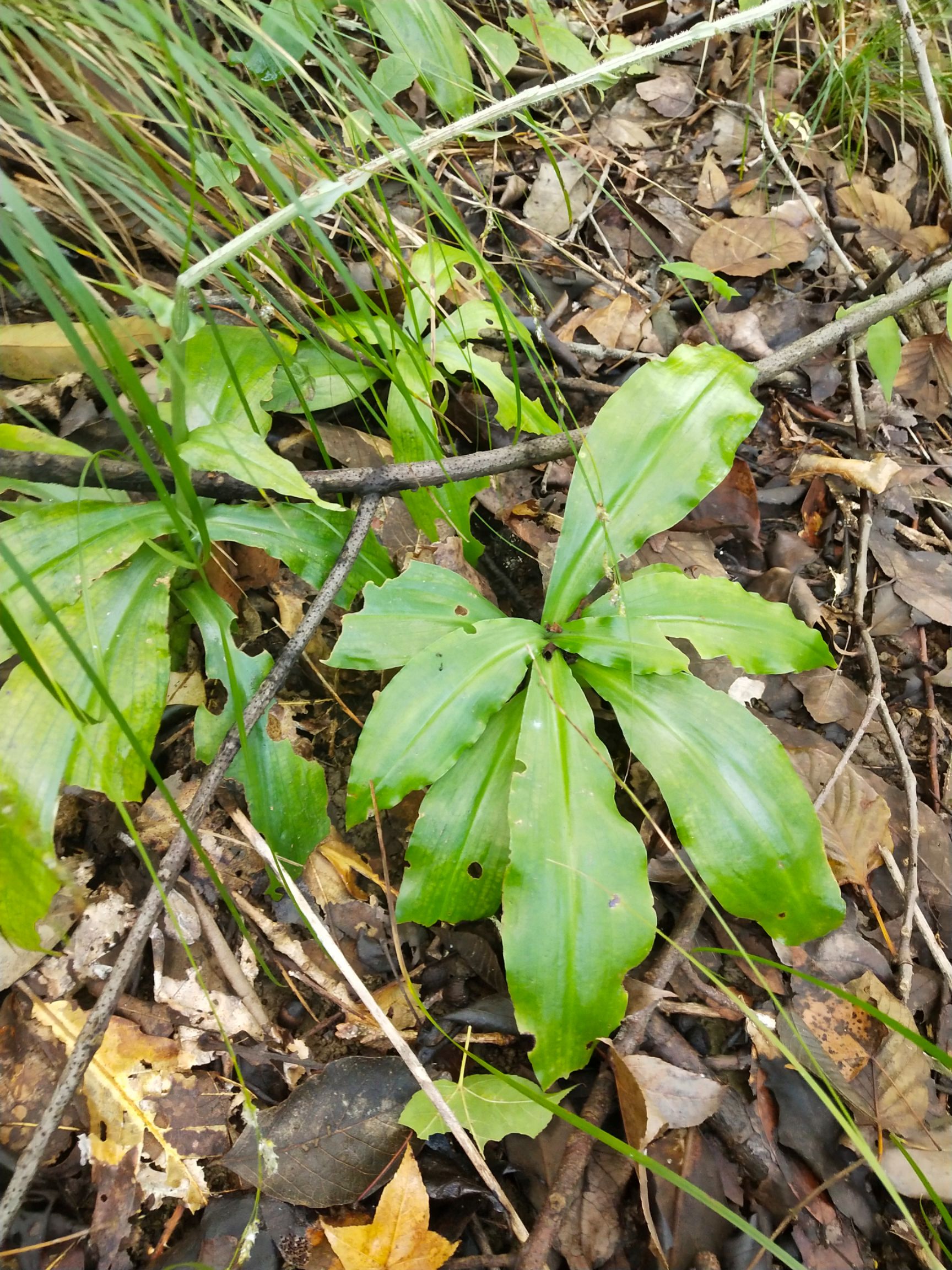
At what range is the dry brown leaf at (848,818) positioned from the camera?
55.3 inches

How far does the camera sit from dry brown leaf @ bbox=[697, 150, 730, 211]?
7.23ft

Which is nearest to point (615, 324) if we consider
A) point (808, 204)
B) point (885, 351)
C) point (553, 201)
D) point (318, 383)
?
point (553, 201)

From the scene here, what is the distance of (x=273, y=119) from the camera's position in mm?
936

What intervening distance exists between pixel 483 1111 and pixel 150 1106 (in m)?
0.52

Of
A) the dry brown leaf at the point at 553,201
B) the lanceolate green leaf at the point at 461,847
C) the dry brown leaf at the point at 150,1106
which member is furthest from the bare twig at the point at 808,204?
the dry brown leaf at the point at 150,1106

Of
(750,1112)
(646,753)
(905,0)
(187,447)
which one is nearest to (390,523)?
(187,447)

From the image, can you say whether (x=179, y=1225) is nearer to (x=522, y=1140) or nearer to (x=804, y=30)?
(x=522, y=1140)

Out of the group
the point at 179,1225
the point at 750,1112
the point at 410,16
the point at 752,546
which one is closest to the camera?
the point at 179,1225

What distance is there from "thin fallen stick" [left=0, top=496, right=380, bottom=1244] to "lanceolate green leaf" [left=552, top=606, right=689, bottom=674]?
43 cm

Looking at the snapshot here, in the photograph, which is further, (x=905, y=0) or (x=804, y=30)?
(x=804, y=30)

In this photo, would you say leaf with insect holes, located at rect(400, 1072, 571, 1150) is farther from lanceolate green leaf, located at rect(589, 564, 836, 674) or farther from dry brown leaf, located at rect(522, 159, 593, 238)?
dry brown leaf, located at rect(522, 159, 593, 238)

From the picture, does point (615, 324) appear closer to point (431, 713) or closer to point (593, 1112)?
point (431, 713)

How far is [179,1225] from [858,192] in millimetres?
3041

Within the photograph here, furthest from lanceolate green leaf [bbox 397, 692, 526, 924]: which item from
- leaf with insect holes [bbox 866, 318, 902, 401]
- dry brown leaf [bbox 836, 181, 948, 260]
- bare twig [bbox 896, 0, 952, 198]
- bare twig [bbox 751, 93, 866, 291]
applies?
dry brown leaf [bbox 836, 181, 948, 260]
